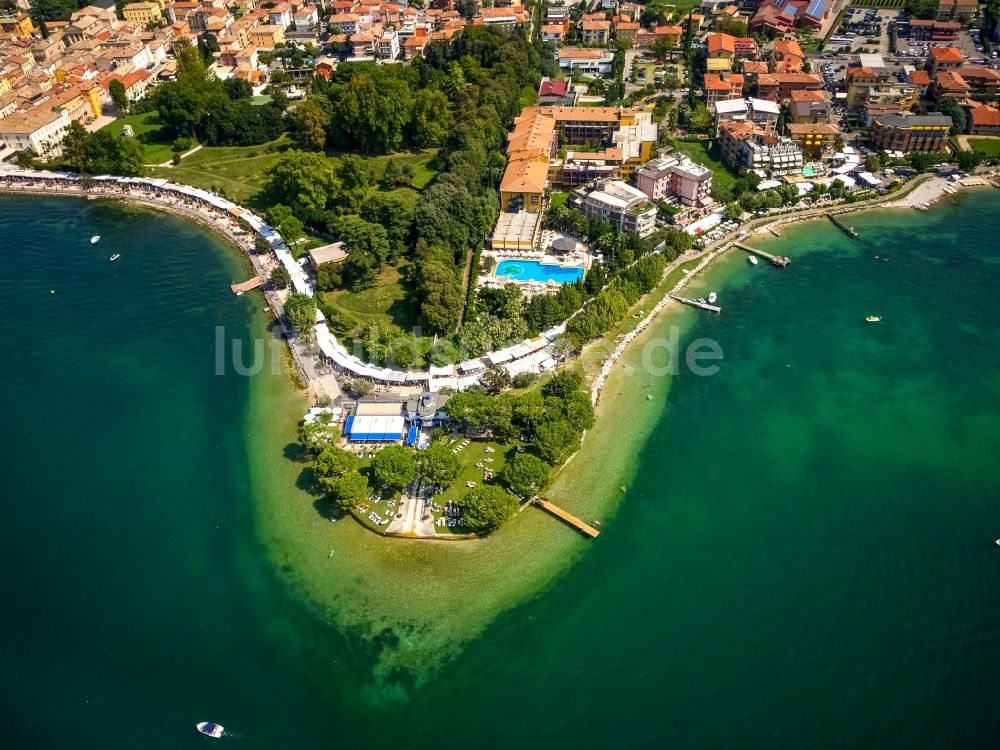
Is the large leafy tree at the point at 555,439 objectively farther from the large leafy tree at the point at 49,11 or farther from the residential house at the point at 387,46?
the large leafy tree at the point at 49,11

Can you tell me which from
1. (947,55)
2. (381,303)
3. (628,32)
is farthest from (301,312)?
(947,55)

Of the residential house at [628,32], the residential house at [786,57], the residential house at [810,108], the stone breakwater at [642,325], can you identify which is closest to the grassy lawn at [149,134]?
the stone breakwater at [642,325]

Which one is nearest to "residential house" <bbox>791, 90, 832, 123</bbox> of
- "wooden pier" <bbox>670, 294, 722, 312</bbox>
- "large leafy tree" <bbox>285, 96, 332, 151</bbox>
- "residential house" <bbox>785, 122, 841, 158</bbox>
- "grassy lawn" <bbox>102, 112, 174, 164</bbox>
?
"residential house" <bbox>785, 122, 841, 158</bbox>

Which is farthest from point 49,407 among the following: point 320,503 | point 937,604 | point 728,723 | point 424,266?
point 937,604

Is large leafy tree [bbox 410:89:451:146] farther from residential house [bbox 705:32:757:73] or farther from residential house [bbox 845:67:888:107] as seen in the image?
residential house [bbox 845:67:888:107]

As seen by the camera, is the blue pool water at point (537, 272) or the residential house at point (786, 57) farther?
the residential house at point (786, 57)

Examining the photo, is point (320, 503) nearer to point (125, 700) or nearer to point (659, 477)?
point (125, 700)

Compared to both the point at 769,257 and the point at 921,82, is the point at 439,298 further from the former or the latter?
the point at 921,82
